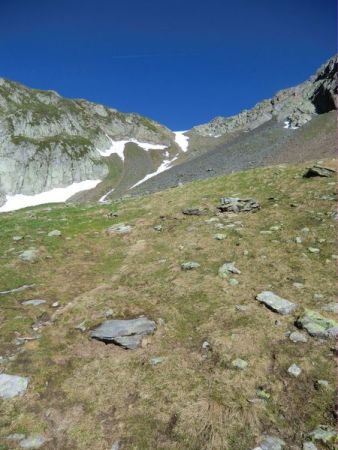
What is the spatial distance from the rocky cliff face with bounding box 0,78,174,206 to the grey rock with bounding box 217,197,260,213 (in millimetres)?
113356

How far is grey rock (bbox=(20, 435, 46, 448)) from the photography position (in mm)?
7409

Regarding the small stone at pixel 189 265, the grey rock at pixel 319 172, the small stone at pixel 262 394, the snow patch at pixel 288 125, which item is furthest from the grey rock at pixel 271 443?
the snow patch at pixel 288 125

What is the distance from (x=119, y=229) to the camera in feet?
71.3

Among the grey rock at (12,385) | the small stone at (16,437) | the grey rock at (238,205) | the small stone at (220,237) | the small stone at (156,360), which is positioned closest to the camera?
the small stone at (16,437)

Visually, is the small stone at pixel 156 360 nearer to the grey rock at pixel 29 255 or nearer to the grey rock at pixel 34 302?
the grey rock at pixel 34 302

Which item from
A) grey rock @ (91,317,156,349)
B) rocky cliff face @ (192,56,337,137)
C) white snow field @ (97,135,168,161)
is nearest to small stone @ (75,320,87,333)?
grey rock @ (91,317,156,349)

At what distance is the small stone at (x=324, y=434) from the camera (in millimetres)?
7078

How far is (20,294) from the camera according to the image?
1376 cm

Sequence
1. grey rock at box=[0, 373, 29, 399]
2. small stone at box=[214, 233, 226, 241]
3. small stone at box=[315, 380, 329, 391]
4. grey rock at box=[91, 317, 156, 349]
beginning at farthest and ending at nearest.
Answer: small stone at box=[214, 233, 226, 241] < grey rock at box=[91, 317, 156, 349] < grey rock at box=[0, 373, 29, 399] < small stone at box=[315, 380, 329, 391]

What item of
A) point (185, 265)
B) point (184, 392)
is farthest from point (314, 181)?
point (184, 392)

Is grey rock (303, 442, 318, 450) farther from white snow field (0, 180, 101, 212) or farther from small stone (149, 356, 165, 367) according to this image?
white snow field (0, 180, 101, 212)

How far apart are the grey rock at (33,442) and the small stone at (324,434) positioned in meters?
5.43

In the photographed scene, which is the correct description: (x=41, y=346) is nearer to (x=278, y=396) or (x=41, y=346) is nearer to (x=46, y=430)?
(x=46, y=430)

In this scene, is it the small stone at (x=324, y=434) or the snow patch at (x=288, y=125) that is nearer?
the small stone at (x=324, y=434)
